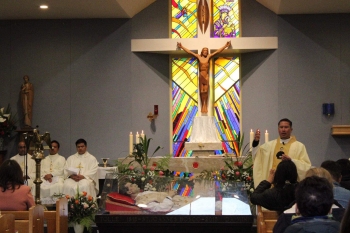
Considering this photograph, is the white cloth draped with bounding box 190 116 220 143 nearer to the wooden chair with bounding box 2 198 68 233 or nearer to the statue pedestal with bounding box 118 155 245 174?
the statue pedestal with bounding box 118 155 245 174

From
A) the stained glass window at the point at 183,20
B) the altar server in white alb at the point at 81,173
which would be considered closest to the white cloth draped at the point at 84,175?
the altar server in white alb at the point at 81,173

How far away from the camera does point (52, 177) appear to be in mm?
10164

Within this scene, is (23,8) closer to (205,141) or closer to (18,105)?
(18,105)

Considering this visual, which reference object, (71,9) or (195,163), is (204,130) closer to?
(195,163)

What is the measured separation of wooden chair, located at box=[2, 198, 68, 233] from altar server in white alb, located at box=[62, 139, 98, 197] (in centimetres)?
321

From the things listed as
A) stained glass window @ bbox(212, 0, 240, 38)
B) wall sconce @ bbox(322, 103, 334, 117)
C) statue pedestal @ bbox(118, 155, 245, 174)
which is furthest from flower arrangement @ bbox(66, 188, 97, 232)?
wall sconce @ bbox(322, 103, 334, 117)

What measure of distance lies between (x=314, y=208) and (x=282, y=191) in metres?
1.39

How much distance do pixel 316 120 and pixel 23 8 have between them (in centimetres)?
558

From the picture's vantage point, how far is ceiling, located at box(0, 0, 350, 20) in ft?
35.3

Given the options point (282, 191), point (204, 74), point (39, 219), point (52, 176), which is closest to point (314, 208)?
point (282, 191)

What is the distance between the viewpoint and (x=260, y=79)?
11773 mm

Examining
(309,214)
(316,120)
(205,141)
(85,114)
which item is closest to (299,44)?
(316,120)

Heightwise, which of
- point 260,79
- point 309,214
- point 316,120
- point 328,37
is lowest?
point 309,214

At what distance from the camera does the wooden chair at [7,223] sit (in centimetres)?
453
